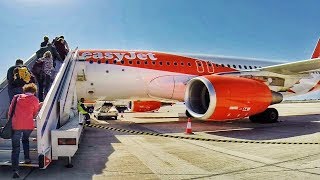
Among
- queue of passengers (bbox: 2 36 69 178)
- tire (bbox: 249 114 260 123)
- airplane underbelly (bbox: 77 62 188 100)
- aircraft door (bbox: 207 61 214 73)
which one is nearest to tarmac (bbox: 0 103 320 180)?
queue of passengers (bbox: 2 36 69 178)

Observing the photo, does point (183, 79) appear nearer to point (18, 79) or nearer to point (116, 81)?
point (116, 81)

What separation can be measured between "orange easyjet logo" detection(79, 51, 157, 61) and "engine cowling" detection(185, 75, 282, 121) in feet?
10.1

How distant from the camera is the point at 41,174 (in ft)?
16.9

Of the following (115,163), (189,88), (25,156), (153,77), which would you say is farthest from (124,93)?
(25,156)

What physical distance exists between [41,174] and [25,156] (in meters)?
0.38

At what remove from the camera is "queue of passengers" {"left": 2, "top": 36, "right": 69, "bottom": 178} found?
4.95 m

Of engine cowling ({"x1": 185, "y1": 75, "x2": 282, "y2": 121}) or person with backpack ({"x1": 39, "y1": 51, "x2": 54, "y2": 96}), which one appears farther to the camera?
engine cowling ({"x1": 185, "y1": 75, "x2": 282, "y2": 121})

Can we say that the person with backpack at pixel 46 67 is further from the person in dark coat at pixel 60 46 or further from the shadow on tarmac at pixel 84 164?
the person in dark coat at pixel 60 46

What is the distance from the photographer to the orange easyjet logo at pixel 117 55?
43.7 ft

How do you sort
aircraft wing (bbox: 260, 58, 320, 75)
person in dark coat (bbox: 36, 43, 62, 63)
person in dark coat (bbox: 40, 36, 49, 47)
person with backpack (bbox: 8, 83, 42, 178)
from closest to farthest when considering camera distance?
1. person with backpack (bbox: 8, 83, 42, 178)
2. person in dark coat (bbox: 36, 43, 62, 63)
3. person in dark coat (bbox: 40, 36, 49, 47)
4. aircraft wing (bbox: 260, 58, 320, 75)

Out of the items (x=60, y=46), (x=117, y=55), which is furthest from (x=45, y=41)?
(x=117, y=55)

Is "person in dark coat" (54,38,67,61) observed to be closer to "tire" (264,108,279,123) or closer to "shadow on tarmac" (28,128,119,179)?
"shadow on tarmac" (28,128,119,179)

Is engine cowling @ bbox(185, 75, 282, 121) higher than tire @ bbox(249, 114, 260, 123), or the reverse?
engine cowling @ bbox(185, 75, 282, 121)

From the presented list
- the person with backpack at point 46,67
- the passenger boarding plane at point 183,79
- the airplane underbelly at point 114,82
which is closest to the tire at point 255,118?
the passenger boarding plane at point 183,79
